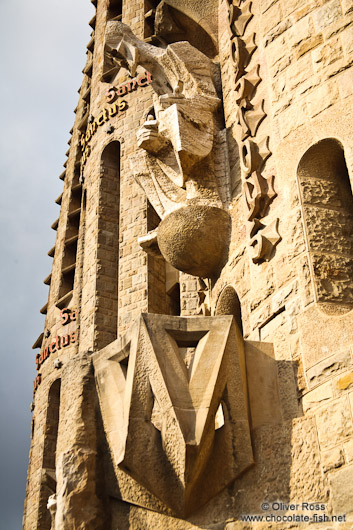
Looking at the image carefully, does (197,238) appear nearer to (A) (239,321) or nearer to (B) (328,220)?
(A) (239,321)

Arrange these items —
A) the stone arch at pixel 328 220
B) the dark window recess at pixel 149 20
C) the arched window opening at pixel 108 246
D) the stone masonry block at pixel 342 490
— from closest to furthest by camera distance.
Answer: the stone masonry block at pixel 342 490, the stone arch at pixel 328 220, the arched window opening at pixel 108 246, the dark window recess at pixel 149 20

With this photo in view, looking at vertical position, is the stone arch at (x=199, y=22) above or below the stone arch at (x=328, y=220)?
above

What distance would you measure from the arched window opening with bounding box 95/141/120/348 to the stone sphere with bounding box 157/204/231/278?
23.7 ft

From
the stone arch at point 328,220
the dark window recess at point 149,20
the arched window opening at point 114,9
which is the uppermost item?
the arched window opening at point 114,9

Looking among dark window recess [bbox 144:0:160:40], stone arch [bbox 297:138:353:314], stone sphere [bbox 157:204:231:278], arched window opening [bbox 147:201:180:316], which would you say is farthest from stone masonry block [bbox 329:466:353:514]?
dark window recess [bbox 144:0:160:40]

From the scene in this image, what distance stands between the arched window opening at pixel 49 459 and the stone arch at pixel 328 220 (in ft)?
35.6

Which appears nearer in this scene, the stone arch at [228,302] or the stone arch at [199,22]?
the stone arch at [228,302]

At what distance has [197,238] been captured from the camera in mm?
8820

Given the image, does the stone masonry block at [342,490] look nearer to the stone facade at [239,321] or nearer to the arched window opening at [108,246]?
the stone facade at [239,321]

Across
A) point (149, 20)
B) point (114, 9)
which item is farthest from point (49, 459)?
point (114, 9)

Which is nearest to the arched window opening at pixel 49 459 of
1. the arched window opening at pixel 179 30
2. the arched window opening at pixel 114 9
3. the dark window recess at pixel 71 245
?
the dark window recess at pixel 71 245

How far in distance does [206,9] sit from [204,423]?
707cm

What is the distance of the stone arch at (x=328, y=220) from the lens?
23.5 ft

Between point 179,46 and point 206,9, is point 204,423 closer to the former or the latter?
point 179,46
